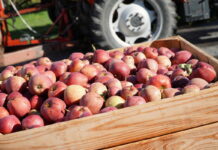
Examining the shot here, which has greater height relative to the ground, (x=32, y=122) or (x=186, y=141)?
(x=32, y=122)

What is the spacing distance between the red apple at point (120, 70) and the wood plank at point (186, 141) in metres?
0.82

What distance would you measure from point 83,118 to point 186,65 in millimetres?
1076

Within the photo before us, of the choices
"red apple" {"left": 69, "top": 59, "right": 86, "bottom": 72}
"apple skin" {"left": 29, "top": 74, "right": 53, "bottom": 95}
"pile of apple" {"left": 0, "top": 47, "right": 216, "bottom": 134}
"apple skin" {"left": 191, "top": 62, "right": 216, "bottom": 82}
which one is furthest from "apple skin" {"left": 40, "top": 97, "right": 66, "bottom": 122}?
"apple skin" {"left": 191, "top": 62, "right": 216, "bottom": 82}

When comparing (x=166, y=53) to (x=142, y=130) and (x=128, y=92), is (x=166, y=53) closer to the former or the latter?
(x=128, y=92)

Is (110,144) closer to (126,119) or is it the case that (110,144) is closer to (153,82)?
(126,119)

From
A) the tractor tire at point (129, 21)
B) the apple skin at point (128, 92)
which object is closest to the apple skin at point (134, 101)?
the apple skin at point (128, 92)

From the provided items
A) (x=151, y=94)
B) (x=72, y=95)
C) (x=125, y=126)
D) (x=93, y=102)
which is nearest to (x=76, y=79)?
(x=72, y=95)

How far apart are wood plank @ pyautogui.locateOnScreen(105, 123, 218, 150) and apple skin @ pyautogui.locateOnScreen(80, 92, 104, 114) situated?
35 centimetres

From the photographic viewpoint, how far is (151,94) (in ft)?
6.38

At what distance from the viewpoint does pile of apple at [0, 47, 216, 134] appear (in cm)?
196

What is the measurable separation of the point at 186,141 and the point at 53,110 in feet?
2.49

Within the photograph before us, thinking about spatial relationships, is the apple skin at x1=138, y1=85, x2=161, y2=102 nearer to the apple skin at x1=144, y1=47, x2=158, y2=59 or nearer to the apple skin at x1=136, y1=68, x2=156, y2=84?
the apple skin at x1=136, y1=68, x2=156, y2=84

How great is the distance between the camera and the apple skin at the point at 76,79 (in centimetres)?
232

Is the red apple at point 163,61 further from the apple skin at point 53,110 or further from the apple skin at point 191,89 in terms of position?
the apple skin at point 53,110
